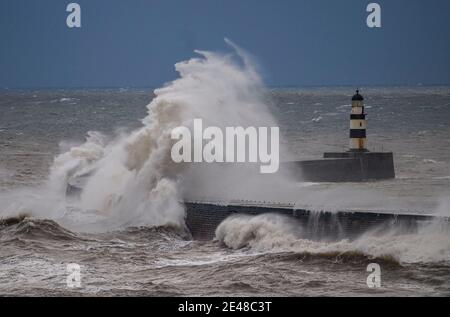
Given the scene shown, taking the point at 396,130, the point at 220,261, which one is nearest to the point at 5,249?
the point at 220,261

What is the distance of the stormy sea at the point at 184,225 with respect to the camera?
419 inches

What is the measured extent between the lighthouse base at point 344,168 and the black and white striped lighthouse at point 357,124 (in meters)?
0.19

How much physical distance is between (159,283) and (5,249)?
314 centimetres

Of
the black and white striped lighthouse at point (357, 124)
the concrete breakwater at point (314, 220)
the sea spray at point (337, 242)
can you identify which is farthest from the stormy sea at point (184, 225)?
the black and white striped lighthouse at point (357, 124)

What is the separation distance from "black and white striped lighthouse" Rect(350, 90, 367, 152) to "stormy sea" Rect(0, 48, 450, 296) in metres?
0.89

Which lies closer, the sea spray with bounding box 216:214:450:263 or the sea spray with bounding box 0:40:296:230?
the sea spray with bounding box 216:214:450:263

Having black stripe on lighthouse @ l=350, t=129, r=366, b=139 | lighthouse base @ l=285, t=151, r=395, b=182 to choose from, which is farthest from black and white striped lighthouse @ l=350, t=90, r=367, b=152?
lighthouse base @ l=285, t=151, r=395, b=182

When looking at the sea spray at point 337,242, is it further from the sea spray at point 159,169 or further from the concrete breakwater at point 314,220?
the sea spray at point 159,169

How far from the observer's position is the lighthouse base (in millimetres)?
17438

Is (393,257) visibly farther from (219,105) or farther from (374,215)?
(219,105)

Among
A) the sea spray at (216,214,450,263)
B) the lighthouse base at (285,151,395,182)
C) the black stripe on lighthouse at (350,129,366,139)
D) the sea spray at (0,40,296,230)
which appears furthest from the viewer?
the black stripe on lighthouse at (350,129,366,139)

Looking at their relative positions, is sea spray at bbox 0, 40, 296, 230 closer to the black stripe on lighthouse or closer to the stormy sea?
the stormy sea

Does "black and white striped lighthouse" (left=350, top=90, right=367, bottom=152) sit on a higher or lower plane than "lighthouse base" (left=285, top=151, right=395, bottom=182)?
higher

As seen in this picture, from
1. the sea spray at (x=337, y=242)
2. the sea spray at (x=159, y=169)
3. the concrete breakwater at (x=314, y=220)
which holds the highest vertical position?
the sea spray at (x=159, y=169)
